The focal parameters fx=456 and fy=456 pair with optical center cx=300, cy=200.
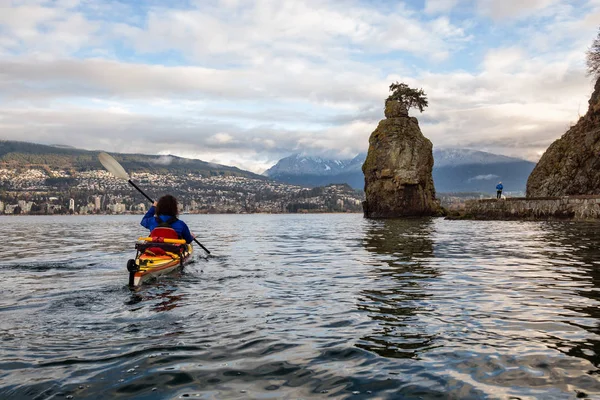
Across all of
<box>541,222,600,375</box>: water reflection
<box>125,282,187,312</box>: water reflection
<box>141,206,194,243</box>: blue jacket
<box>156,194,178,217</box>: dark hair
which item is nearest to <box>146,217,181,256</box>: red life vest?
<box>141,206,194,243</box>: blue jacket

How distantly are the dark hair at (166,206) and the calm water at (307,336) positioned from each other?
211 cm

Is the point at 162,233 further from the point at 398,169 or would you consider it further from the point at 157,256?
the point at 398,169

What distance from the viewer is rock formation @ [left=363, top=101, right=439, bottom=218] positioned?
77.1m

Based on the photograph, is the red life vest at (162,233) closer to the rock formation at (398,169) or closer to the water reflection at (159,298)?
the water reflection at (159,298)

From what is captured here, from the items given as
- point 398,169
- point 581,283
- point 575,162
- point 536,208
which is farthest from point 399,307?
point 398,169

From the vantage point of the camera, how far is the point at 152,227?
51.2 ft

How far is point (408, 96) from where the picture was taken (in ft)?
280

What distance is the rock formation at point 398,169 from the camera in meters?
77.1

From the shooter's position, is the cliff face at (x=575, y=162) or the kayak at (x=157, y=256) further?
the cliff face at (x=575, y=162)

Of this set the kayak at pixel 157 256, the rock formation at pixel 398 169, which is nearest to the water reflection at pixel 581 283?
the kayak at pixel 157 256

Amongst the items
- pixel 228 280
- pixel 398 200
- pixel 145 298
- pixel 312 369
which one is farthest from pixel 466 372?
pixel 398 200

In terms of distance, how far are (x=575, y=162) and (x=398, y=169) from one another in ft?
93.5

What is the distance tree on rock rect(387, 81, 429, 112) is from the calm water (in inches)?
2926

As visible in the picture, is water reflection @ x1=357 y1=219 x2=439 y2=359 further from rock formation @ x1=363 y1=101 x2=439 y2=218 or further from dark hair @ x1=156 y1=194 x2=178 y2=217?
rock formation @ x1=363 y1=101 x2=439 y2=218
